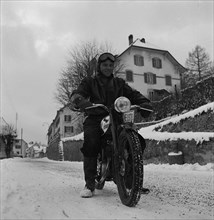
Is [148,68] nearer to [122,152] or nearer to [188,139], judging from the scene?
[188,139]

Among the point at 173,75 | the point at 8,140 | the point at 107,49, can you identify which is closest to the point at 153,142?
the point at 107,49

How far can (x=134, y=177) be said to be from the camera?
9.08ft

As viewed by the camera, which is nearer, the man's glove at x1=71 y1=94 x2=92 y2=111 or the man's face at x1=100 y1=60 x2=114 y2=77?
the man's glove at x1=71 y1=94 x2=92 y2=111

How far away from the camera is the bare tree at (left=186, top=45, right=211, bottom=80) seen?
4434cm

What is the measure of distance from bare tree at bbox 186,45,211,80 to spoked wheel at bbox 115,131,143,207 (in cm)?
4331

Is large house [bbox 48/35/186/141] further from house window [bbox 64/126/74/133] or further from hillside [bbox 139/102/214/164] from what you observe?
hillside [bbox 139/102/214/164]

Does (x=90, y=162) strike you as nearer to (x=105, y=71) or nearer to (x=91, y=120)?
(x=91, y=120)

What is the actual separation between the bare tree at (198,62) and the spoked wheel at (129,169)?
142ft

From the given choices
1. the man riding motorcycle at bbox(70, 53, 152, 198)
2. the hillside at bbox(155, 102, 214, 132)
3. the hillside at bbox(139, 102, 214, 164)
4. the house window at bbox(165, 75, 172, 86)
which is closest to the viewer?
the man riding motorcycle at bbox(70, 53, 152, 198)

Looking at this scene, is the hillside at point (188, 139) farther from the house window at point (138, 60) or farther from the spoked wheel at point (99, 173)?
the house window at point (138, 60)

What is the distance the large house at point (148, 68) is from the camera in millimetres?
39688

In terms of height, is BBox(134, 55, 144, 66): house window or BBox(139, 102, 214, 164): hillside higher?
BBox(134, 55, 144, 66): house window

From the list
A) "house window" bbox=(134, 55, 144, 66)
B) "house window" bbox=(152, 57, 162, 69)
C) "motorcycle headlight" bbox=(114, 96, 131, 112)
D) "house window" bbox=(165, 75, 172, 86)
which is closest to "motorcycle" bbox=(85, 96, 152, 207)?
"motorcycle headlight" bbox=(114, 96, 131, 112)

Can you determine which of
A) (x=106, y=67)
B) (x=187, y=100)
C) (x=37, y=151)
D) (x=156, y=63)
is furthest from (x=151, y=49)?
(x=37, y=151)
